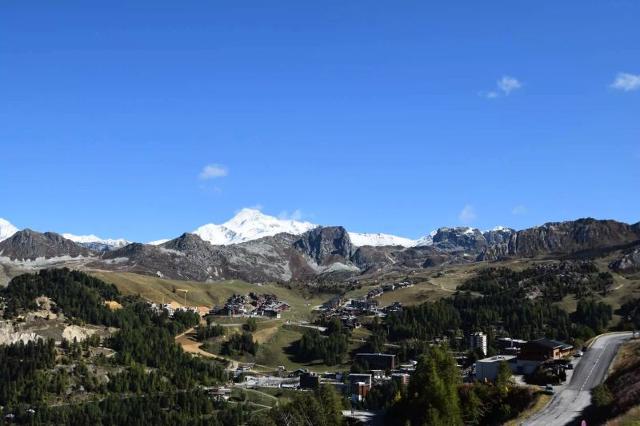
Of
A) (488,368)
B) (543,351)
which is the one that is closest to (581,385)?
(543,351)

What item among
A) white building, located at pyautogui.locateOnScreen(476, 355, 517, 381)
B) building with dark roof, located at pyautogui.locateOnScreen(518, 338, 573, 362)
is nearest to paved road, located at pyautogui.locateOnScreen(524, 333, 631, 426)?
building with dark roof, located at pyautogui.locateOnScreen(518, 338, 573, 362)

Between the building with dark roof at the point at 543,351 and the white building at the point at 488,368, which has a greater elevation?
the building with dark roof at the point at 543,351

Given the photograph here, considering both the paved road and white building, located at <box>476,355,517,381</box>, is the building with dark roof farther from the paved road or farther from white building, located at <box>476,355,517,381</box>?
the paved road

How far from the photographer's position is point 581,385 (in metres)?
95.1

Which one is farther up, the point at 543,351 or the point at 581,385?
the point at 543,351

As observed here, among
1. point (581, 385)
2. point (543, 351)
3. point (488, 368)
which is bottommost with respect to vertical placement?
point (581, 385)

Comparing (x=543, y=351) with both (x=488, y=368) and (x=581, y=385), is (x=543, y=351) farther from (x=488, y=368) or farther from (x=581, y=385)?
(x=581, y=385)

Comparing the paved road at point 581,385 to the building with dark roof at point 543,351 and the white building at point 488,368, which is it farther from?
the white building at point 488,368

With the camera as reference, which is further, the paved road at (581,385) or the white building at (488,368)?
the white building at (488,368)

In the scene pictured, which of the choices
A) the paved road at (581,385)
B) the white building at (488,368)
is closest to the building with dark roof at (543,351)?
the white building at (488,368)

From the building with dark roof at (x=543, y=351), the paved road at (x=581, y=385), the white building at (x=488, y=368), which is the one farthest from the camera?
the white building at (x=488, y=368)

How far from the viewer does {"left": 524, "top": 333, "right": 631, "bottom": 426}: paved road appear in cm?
7769

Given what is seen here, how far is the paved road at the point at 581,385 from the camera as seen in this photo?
7769 centimetres

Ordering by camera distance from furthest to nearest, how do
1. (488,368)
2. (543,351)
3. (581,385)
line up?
(488,368) → (543,351) → (581,385)
